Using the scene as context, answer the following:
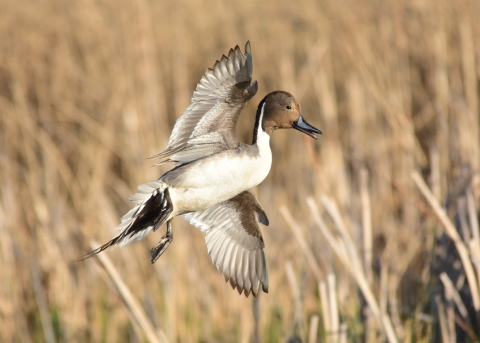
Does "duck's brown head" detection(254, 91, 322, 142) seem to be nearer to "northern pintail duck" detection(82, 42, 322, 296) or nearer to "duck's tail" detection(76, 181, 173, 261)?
"northern pintail duck" detection(82, 42, 322, 296)

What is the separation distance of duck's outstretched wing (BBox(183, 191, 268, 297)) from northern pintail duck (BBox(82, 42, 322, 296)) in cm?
2

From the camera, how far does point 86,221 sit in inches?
167

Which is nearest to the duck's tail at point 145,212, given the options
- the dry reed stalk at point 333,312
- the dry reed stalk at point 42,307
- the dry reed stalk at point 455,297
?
the dry reed stalk at point 333,312

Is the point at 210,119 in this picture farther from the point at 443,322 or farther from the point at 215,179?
the point at 443,322

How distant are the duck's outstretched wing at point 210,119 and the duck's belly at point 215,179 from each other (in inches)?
4.1

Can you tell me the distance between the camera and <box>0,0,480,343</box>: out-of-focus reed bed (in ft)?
11.2

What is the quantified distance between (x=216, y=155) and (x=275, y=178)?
10.1 ft

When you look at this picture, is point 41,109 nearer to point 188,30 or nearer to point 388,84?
point 188,30

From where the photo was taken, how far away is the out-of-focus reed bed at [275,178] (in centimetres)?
343

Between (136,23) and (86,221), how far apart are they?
121cm

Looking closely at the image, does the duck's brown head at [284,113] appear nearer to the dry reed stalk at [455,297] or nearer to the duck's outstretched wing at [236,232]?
the duck's outstretched wing at [236,232]

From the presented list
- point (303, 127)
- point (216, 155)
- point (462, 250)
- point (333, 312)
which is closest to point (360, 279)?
point (333, 312)

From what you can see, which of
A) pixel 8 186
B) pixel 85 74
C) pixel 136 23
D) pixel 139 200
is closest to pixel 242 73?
pixel 139 200

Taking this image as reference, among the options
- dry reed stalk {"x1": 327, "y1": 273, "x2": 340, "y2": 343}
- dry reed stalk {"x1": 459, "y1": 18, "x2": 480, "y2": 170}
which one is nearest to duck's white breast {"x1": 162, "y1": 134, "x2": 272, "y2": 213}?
dry reed stalk {"x1": 327, "y1": 273, "x2": 340, "y2": 343}
